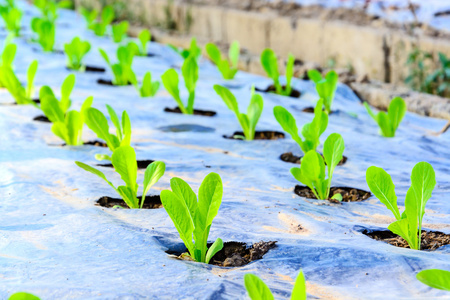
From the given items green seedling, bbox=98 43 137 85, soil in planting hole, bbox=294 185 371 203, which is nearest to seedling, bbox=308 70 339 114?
soil in planting hole, bbox=294 185 371 203

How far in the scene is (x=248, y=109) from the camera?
177 cm

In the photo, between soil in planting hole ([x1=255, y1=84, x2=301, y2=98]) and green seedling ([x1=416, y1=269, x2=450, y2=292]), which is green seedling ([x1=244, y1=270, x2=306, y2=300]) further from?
soil in planting hole ([x1=255, y1=84, x2=301, y2=98])

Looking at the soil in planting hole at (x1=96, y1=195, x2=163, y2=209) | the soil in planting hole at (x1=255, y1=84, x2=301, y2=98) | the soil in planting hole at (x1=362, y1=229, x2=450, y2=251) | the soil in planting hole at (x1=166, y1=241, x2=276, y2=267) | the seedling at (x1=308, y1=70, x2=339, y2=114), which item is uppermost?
the seedling at (x1=308, y1=70, x2=339, y2=114)

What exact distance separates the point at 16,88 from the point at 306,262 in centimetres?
142

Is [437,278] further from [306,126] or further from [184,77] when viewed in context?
[184,77]

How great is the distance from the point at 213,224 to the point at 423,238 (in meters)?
0.43

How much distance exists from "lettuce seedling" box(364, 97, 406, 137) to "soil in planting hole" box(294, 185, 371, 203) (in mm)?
471

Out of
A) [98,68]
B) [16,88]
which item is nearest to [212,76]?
[98,68]

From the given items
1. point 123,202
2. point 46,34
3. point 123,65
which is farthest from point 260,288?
point 46,34

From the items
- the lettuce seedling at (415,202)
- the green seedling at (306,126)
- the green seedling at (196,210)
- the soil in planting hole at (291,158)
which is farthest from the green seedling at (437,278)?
the soil in planting hole at (291,158)

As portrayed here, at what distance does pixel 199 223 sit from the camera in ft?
3.31

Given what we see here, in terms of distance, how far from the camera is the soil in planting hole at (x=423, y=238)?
110 centimetres

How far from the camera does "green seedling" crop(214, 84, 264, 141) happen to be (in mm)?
1729

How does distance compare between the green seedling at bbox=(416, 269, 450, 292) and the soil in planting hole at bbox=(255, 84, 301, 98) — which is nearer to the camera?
the green seedling at bbox=(416, 269, 450, 292)
